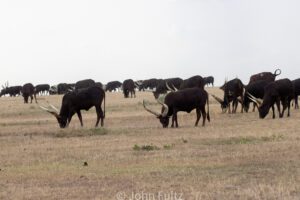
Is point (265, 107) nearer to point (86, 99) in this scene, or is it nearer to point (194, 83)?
point (194, 83)

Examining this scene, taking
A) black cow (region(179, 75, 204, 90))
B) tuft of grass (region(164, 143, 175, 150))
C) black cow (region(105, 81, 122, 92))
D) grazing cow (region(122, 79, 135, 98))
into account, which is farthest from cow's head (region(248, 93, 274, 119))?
black cow (region(105, 81, 122, 92))

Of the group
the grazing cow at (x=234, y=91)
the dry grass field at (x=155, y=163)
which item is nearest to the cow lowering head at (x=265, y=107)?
the dry grass field at (x=155, y=163)

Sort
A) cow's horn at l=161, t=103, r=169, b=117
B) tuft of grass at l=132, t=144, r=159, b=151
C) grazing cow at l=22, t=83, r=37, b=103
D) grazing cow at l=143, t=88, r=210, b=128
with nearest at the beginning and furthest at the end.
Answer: tuft of grass at l=132, t=144, r=159, b=151 < grazing cow at l=143, t=88, r=210, b=128 < cow's horn at l=161, t=103, r=169, b=117 < grazing cow at l=22, t=83, r=37, b=103

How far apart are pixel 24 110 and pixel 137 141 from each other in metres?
22.2

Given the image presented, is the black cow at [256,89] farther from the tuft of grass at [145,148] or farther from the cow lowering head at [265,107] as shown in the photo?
the tuft of grass at [145,148]

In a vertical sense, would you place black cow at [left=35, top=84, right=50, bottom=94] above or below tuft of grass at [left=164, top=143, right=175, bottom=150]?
above

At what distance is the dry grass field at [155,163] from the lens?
11.6 meters

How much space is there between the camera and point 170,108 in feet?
88.3

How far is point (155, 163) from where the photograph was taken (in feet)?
49.7

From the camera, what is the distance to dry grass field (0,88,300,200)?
37.9 ft

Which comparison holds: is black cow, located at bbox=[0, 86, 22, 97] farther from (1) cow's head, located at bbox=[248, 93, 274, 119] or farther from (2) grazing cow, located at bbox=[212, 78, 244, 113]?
(1) cow's head, located at bbox=[248, 93, 274, 119]

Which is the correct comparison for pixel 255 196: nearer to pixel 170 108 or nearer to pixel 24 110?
pixel 170 108

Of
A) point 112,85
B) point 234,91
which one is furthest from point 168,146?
point 112,85

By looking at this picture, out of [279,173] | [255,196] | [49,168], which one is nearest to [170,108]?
[49,168]
